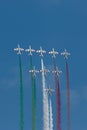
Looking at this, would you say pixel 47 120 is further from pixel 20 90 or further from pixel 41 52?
pixel 41 52

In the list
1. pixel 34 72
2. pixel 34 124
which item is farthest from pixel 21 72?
pixel 34 124

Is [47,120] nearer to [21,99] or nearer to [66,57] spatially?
[21,99]

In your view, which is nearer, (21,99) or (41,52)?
(21,99)

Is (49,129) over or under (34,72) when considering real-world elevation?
under

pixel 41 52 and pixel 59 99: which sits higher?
pixel 41 52

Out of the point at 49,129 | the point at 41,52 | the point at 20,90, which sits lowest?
the point at 49,129

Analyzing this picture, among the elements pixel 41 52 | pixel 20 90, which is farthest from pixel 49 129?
pixel 41 52

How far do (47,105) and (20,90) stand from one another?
22.4ft

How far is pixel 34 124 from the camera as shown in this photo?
129625 mm

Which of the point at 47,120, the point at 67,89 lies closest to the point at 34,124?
the point at 47,120

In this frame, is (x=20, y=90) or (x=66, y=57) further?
(x=66, y=57)

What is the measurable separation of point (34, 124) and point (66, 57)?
1815 cm

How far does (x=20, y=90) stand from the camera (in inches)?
5113

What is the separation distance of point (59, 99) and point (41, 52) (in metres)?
12.7
